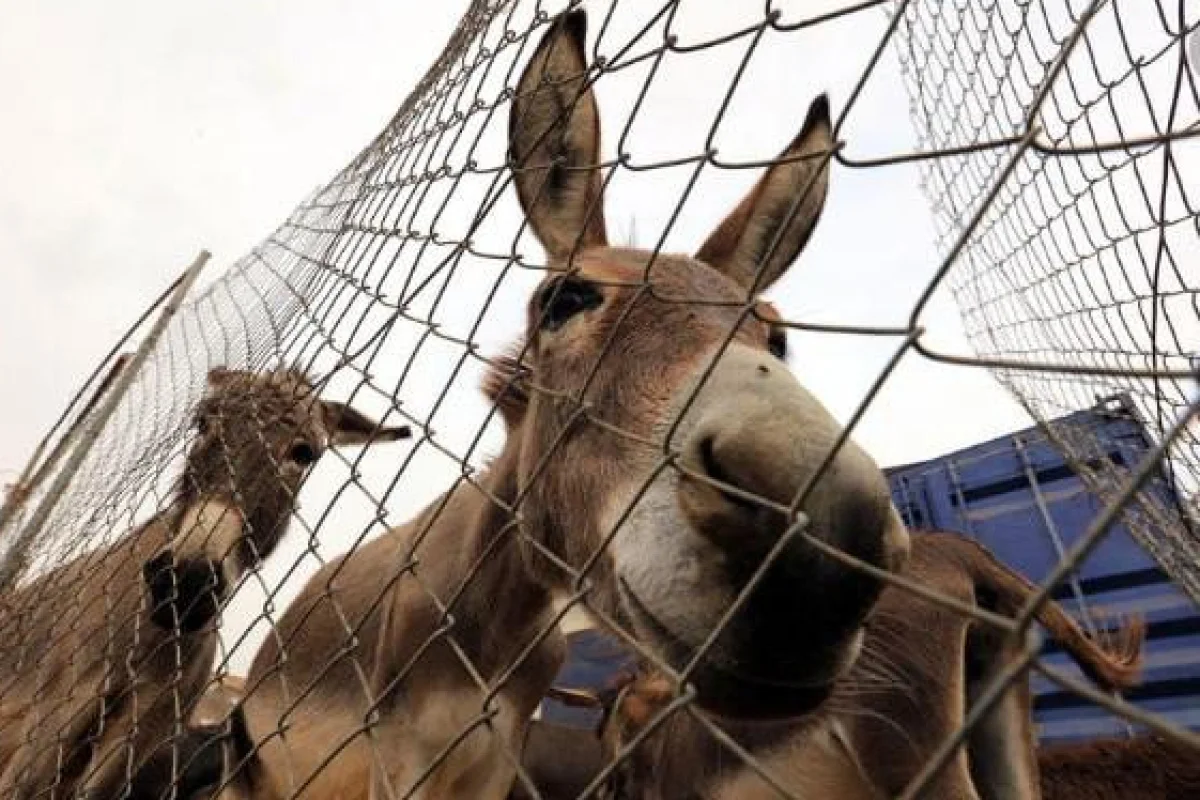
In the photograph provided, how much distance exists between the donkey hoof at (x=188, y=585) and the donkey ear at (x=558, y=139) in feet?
5.41

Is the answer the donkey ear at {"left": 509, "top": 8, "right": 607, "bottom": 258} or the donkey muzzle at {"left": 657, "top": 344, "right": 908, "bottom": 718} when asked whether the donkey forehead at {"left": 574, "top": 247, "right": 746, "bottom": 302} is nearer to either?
the donkey ear at {"left": 509, "top": 8, "right": 607, "bottom": 258}

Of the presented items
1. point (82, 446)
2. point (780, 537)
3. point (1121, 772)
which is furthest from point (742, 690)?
point (82, 446)

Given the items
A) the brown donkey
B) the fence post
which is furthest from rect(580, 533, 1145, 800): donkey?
the fence post

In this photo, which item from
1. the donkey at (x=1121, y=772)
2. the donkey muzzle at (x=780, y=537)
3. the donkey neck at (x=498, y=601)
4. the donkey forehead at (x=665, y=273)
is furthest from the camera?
the donkey at (x=1121, y=772)

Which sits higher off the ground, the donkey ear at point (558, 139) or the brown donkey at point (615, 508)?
the donkey ear at point (558, 139)

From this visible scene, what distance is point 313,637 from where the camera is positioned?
4004 millimetres

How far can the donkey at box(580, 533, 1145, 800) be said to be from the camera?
Result: 230 cm

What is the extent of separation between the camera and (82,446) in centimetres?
532

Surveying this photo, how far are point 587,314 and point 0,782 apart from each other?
3677 millimetres

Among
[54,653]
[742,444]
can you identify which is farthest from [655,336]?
[54,653]

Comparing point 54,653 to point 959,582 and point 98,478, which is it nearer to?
point 98,478

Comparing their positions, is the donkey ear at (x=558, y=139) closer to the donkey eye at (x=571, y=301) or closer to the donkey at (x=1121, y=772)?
the donkey eye at (x=571, y=301)

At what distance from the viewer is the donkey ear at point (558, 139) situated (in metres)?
1.79

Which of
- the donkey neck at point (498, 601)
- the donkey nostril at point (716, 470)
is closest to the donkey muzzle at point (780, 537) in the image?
the donkey nostril at point (716, 470)
